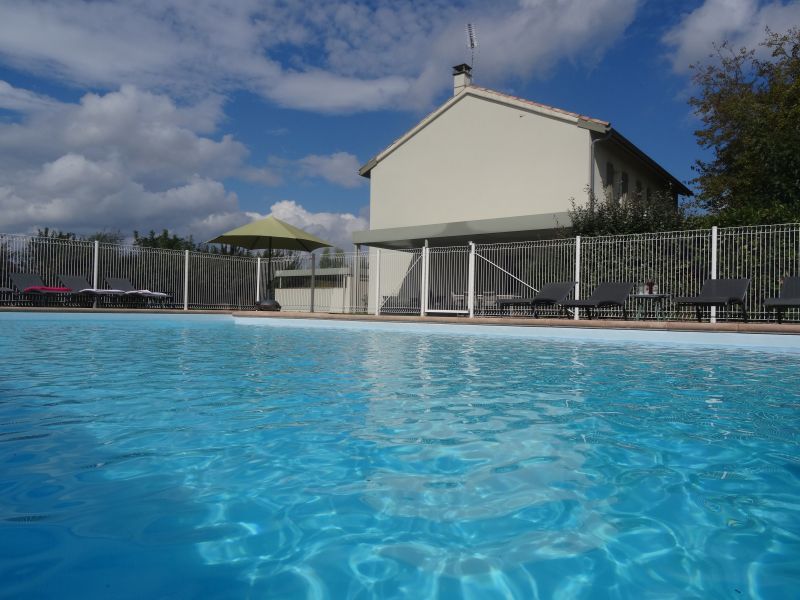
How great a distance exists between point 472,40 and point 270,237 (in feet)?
36.2

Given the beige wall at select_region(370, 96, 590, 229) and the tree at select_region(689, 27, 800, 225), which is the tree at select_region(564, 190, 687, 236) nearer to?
the tree at select_region(689, 27, 800, 225)

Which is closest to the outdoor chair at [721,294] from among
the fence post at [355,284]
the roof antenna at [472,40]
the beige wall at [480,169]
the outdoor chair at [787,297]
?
the outdoor chair at [787,297]

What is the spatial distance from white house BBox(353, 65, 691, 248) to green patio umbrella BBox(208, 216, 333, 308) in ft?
7.16

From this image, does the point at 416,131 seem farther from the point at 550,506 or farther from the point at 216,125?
the point at 550,506

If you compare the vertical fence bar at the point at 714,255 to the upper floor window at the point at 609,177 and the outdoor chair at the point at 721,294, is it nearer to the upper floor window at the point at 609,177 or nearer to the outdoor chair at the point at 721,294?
the outdoor chair at the point at 721,294

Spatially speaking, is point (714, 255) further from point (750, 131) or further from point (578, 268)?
point (750, 131)

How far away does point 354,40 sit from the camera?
13.6m

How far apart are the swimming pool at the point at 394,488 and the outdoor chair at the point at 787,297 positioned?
192 inches

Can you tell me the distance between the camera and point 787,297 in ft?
29.7

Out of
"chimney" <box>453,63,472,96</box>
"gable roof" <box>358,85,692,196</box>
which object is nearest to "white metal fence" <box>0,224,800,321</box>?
"gable roof" <box>358,85,692,196</box>

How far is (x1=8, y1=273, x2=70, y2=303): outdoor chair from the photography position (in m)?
15.0

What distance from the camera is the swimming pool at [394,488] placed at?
1591 mm

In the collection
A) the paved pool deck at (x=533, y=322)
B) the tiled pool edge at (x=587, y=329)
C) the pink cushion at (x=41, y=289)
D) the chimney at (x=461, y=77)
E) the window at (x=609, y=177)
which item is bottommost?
the tiled pool edge at (x=587, y=329)

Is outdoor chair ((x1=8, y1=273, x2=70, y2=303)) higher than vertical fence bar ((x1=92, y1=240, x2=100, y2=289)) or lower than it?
lower
